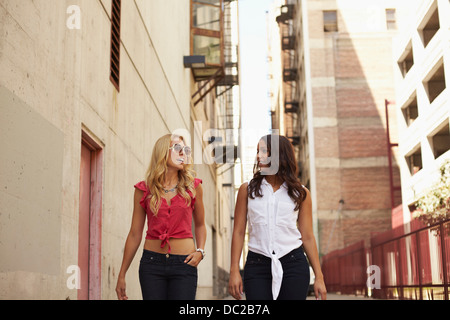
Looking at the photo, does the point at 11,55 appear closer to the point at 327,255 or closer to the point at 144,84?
the point at 144,84

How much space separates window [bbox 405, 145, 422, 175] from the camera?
113 feet

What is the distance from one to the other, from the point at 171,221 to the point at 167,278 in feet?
1.26

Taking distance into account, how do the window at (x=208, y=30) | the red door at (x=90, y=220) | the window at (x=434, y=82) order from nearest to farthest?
the red door at (x=90, y=220) → the window at (x=208, y=30) → the window at (x=434, y=82)

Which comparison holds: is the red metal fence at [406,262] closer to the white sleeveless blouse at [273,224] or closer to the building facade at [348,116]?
the building facade at [348,116]

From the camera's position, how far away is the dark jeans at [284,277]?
3.93 m

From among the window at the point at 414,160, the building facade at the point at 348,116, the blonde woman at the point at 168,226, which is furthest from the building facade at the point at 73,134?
the building facade at the point at 348,116

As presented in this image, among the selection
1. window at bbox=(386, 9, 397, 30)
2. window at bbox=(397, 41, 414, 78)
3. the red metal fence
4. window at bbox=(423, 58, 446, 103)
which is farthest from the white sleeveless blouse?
window at bbox=(386, 9, 397, 30)

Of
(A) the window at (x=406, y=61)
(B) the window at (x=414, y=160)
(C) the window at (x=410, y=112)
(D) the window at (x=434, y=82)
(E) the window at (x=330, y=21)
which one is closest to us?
(D) the window at (x=434, y=82)

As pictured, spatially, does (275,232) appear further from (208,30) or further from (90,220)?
(208,30)

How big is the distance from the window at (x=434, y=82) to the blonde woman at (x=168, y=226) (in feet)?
90.6

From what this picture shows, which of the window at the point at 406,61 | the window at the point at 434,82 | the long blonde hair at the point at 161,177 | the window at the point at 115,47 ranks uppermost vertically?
the window at the point at 406,61

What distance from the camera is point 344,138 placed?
137 ft

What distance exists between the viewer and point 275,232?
13.3ft
